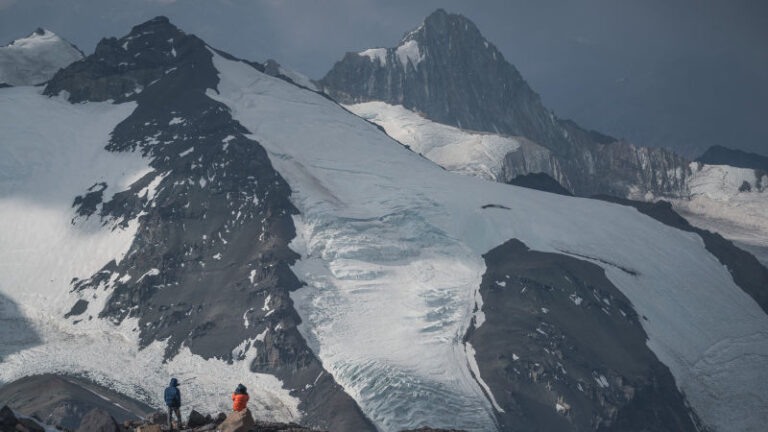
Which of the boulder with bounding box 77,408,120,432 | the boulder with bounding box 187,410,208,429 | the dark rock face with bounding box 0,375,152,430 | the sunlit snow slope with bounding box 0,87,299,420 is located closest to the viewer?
the boulder with bounding box 77,408,120,432

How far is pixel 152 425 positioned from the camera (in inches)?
1706

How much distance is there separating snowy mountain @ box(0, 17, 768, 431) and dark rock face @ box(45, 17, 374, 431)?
1.20ft

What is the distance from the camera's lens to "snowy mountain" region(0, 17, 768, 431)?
118938 millimetres

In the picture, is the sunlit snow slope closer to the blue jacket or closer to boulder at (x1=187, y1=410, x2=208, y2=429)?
boulder at (x1=187, y1=410, x2=208, y2=429)

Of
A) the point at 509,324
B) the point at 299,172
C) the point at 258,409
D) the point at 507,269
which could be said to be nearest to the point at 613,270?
the point at 507,269

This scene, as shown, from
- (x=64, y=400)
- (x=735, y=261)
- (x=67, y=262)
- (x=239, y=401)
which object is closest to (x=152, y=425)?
(x=239, y=401)

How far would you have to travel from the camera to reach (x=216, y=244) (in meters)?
150

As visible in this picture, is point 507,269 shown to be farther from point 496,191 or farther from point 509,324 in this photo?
point 496,191

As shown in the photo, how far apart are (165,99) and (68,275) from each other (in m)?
59.8

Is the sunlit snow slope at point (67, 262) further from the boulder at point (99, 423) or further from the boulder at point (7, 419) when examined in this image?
the boulder at point (7, 419)

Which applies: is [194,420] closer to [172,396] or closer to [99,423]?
[172,396]

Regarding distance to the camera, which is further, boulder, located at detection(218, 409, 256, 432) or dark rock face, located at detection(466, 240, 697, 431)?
dark rock face, located at detection(466, 240, 697, 431)

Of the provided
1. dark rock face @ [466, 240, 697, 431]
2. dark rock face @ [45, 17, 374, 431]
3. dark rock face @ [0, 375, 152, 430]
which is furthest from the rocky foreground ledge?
dark rock face @ [466, 240, 697, 431]

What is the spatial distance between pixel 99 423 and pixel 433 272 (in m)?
102
